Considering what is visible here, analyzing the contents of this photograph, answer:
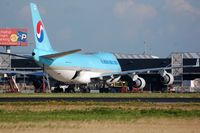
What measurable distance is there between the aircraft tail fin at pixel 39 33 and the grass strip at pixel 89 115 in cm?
4564

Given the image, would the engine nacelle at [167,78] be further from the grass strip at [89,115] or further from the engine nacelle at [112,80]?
the grass strip at [89,115]

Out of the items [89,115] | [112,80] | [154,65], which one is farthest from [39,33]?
[154,65]

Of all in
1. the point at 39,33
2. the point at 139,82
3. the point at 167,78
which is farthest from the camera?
the point at 167,78

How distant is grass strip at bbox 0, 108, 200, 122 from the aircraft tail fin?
150 feet

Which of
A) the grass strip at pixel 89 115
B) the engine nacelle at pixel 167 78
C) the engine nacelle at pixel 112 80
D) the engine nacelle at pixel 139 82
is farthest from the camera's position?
the engine nacelle at pixel 112 80

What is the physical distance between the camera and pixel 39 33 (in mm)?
85125

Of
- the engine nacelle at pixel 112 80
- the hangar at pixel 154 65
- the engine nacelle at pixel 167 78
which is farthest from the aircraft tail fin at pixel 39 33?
the hangar at pixel 154 65

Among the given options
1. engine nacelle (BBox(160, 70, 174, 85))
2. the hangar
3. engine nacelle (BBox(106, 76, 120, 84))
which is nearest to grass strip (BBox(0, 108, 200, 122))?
engine nacelle (BBox(160, 70, 174, 85))

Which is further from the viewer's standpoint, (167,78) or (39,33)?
(167,78)

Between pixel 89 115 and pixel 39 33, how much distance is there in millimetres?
49878

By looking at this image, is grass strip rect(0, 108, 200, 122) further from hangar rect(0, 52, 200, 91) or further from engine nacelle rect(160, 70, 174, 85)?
hangar rect(0, 52, 200, 91)

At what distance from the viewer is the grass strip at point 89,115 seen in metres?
33.9

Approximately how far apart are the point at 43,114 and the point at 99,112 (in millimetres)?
3710

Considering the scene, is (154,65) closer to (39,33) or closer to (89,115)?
(39,33)
